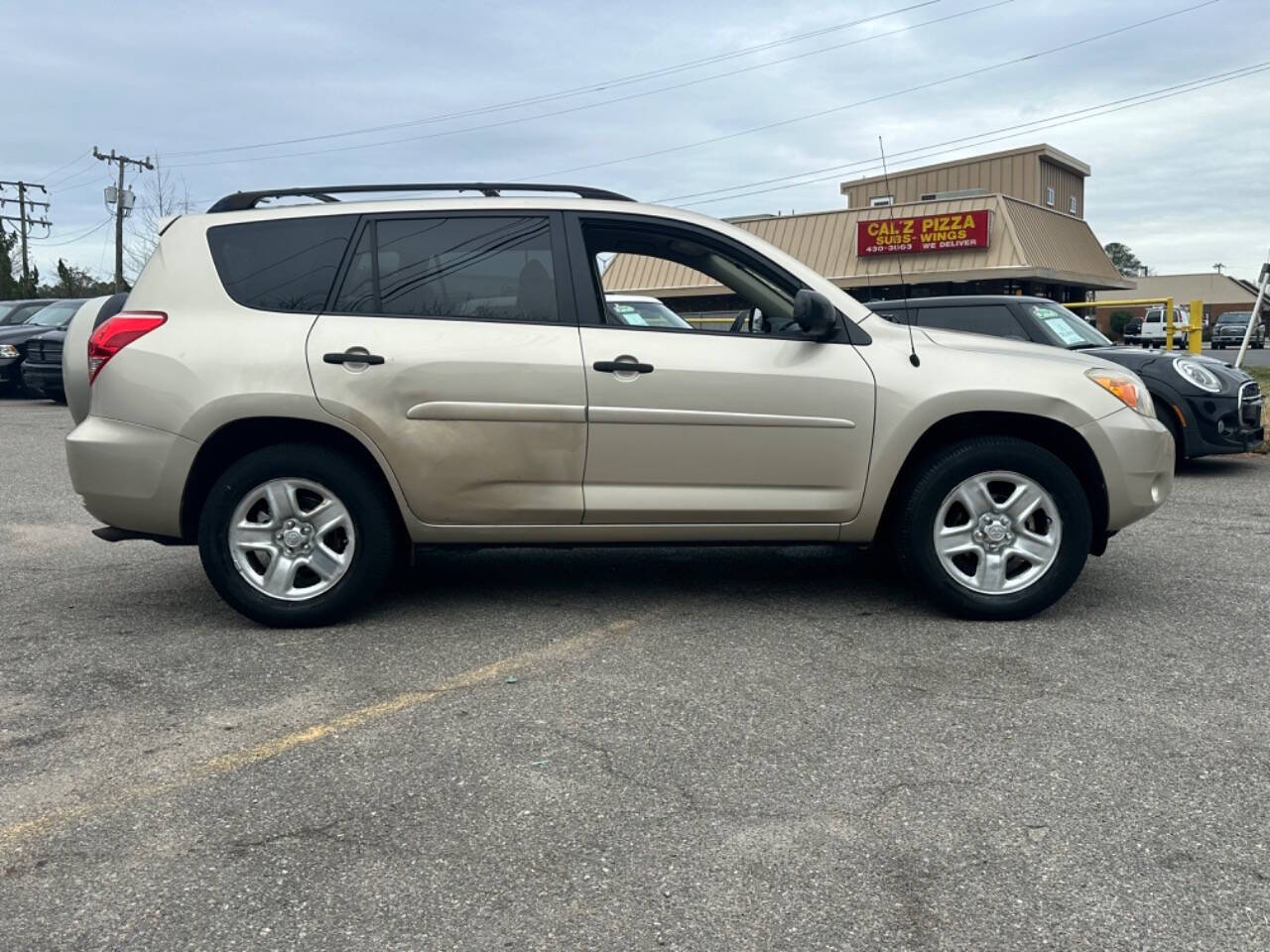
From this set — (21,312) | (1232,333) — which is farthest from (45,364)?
(1232,333)

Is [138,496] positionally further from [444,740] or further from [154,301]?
[444,740]

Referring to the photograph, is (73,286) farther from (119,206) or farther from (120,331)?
(120,331)

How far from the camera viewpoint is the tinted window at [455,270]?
4.89 meters

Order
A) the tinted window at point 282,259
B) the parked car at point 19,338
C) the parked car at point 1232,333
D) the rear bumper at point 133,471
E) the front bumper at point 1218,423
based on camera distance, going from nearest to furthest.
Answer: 1. the rear bumper at point 133,471
2. the tinted window at point 282,259
3. the front bumper at point 1218,423
4. the parked car at point 19,338
5. the parked car at point 1232,333

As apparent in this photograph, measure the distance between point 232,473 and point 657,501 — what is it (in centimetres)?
176

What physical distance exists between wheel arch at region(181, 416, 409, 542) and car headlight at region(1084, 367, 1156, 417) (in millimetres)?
3068

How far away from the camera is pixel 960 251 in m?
31.4

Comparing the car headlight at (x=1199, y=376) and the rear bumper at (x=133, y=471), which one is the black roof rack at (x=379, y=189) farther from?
the car headlight at (x=1199, y=376)

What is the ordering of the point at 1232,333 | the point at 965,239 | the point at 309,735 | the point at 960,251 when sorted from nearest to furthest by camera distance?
1. the point at 309,735
2. the point at 965,239
3. the point at 960,251
4. the point at 1232,333

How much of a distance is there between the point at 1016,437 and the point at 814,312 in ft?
3.55

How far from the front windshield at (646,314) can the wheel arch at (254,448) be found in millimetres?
1195

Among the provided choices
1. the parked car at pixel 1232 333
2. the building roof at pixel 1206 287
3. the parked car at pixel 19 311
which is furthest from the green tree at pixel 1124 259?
the parked car at pixel 19 311

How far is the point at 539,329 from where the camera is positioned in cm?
Answer: 485

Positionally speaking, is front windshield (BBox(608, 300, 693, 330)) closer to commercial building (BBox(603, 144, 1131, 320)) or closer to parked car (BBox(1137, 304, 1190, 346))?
parked car (BBox(1137, 304, 1190, 346))
